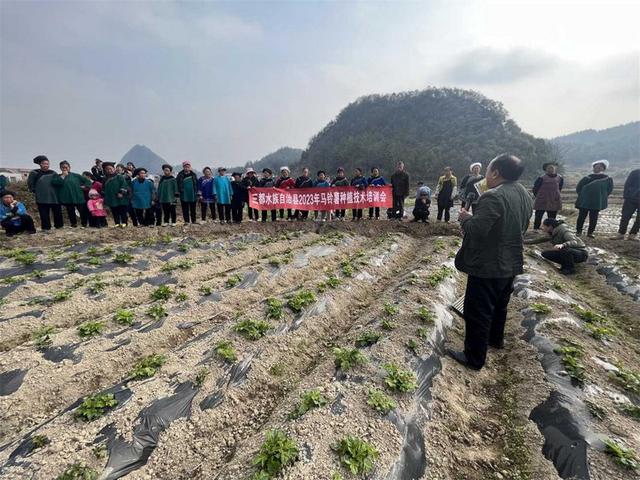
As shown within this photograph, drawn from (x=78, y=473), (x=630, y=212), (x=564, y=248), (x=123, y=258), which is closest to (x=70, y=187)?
(x=123, y=258)

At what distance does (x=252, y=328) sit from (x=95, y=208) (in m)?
12.1

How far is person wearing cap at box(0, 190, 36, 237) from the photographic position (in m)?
11.6

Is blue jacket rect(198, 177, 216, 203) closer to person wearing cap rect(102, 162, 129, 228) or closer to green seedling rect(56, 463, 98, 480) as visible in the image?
person wearing cap rect(102, 162, 129, 228)

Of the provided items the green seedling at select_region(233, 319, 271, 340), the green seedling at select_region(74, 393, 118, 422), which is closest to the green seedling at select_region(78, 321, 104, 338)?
the green seedling at select_region(74, 393, 118, 422)

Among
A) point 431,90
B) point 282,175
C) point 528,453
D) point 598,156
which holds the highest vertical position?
point 431,90

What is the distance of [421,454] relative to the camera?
3.58 meters

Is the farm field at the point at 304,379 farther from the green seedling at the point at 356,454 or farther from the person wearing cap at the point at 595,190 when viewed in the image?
the person wearing cap at the point at 595,190

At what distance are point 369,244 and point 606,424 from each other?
9413 mm

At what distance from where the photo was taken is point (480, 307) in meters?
4.54

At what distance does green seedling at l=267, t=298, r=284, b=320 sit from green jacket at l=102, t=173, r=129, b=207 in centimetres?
1037

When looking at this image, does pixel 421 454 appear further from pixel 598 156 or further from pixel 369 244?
pixel 598 156

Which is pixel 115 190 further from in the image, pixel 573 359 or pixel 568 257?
pixel 568 257

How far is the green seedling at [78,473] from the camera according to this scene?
10.5 ft

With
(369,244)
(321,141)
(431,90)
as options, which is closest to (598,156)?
(431,90)
